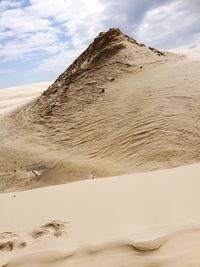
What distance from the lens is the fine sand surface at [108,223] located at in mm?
2389

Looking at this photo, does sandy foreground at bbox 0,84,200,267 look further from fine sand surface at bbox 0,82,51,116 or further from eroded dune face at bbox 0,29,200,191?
fine sand surface at bbox 0,82,51,116

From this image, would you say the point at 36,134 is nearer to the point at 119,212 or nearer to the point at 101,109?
the point at 101,109

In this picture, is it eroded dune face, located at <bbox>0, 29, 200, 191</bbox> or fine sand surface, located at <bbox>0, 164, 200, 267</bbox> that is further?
eroded dune face, located at <bbox>0, 29, 200, 191</bbox>

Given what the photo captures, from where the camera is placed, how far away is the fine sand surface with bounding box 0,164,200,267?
2389mm

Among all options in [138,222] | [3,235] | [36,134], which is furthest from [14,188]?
[138,222]

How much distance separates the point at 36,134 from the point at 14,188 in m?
2.33

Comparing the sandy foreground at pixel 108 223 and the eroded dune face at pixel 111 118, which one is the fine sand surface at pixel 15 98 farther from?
the sandy foreground at pixel 108 223

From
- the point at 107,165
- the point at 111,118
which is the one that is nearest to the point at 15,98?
the point at 111,118

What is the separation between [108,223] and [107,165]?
3327 mm

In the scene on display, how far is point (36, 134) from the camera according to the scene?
848 cm

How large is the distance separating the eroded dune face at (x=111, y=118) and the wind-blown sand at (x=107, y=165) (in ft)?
0.08

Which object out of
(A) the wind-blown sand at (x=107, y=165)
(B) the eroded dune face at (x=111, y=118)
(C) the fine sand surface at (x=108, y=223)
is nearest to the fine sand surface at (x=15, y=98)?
(B) the eroded dune face at (x=111, y=118)

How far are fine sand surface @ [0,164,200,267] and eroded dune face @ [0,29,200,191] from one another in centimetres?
218

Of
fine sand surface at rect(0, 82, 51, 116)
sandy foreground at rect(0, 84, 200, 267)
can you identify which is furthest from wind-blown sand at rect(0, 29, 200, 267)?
fine sand surface at rect(0, 82, 51, 116)
